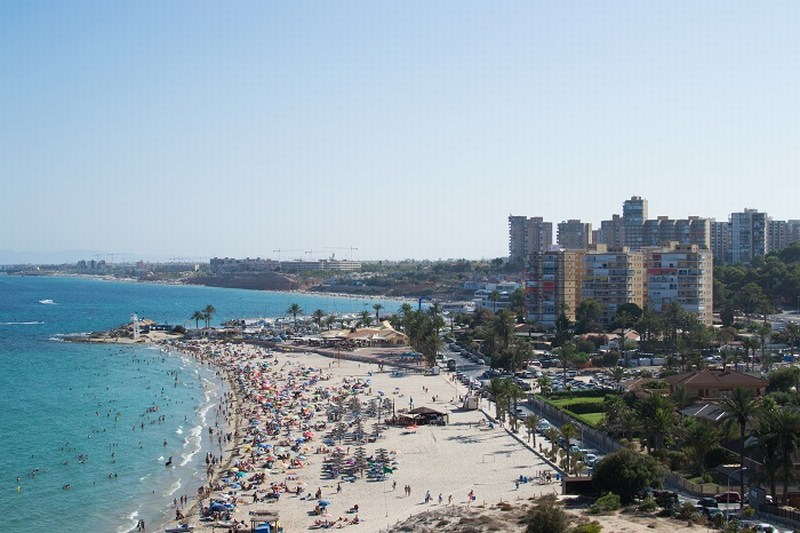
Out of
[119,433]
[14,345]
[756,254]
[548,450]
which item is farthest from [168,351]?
[756,254]

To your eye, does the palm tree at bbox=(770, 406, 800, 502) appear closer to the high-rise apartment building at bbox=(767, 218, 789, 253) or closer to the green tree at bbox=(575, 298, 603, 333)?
the green tree at bbox=(575, 298, 603, 333)

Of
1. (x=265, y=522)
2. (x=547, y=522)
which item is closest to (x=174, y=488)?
(x=265, y=522)

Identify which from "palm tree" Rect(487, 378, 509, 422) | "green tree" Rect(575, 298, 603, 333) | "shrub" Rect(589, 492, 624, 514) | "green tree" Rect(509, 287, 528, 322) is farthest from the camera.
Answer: "green tree" Rect(509, 287, 528, 322)

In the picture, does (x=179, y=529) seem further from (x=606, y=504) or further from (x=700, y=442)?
(x=700, y=442)

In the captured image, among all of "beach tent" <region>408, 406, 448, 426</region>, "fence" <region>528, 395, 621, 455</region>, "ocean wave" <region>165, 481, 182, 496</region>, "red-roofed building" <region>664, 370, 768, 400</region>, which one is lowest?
"ocean wave" <region>165, 481, 182, 496</region>

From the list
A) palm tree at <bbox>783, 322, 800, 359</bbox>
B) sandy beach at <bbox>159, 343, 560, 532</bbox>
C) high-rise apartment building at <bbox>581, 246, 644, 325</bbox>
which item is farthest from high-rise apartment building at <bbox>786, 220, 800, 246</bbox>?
sandy beach at <bbox>159, 343, 560, 532</bbox>

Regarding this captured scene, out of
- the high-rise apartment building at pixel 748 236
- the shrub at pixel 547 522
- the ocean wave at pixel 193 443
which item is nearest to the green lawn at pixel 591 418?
the shrub at pixel 547 522
